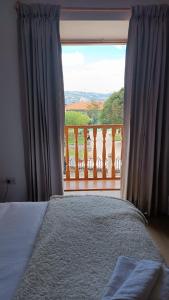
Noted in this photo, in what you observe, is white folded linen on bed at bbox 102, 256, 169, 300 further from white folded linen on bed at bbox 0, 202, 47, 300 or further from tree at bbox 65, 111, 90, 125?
tree at bbox 65, 111, 90, 125

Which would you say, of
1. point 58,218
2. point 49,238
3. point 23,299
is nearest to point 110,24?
point 58,218

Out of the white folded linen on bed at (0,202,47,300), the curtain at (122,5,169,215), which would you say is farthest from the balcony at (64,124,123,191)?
the white folded linen on bed at (0,202,47,300)

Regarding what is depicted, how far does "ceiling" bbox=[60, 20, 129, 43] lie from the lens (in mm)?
2639

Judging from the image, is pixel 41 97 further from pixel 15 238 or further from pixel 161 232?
pixel 161 232

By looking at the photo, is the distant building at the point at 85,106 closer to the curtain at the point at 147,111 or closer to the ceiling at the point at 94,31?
the ceiling at the point at 94,31

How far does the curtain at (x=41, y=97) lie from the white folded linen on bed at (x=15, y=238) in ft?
3.32

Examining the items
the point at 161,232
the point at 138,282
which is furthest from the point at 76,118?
the point at 138,282

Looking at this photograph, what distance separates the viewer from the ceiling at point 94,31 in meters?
2.64

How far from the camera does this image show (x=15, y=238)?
52.3 inches

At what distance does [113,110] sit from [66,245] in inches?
104

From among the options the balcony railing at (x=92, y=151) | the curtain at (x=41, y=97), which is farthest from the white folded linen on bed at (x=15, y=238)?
the balcony railing at (x=92, y=151)

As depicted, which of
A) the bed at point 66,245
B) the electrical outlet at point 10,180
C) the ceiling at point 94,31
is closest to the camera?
the bed at point 66,245

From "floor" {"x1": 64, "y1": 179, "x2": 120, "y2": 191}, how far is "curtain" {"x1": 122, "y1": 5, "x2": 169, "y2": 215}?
29.2 inches

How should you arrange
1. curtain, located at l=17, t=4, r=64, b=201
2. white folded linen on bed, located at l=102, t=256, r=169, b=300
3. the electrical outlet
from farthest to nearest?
the electrical outlet
curtain, located at l=17, t=4, r=64, b=201
white folded linen on bed, located at l=102, t=256, r=169, b=300
